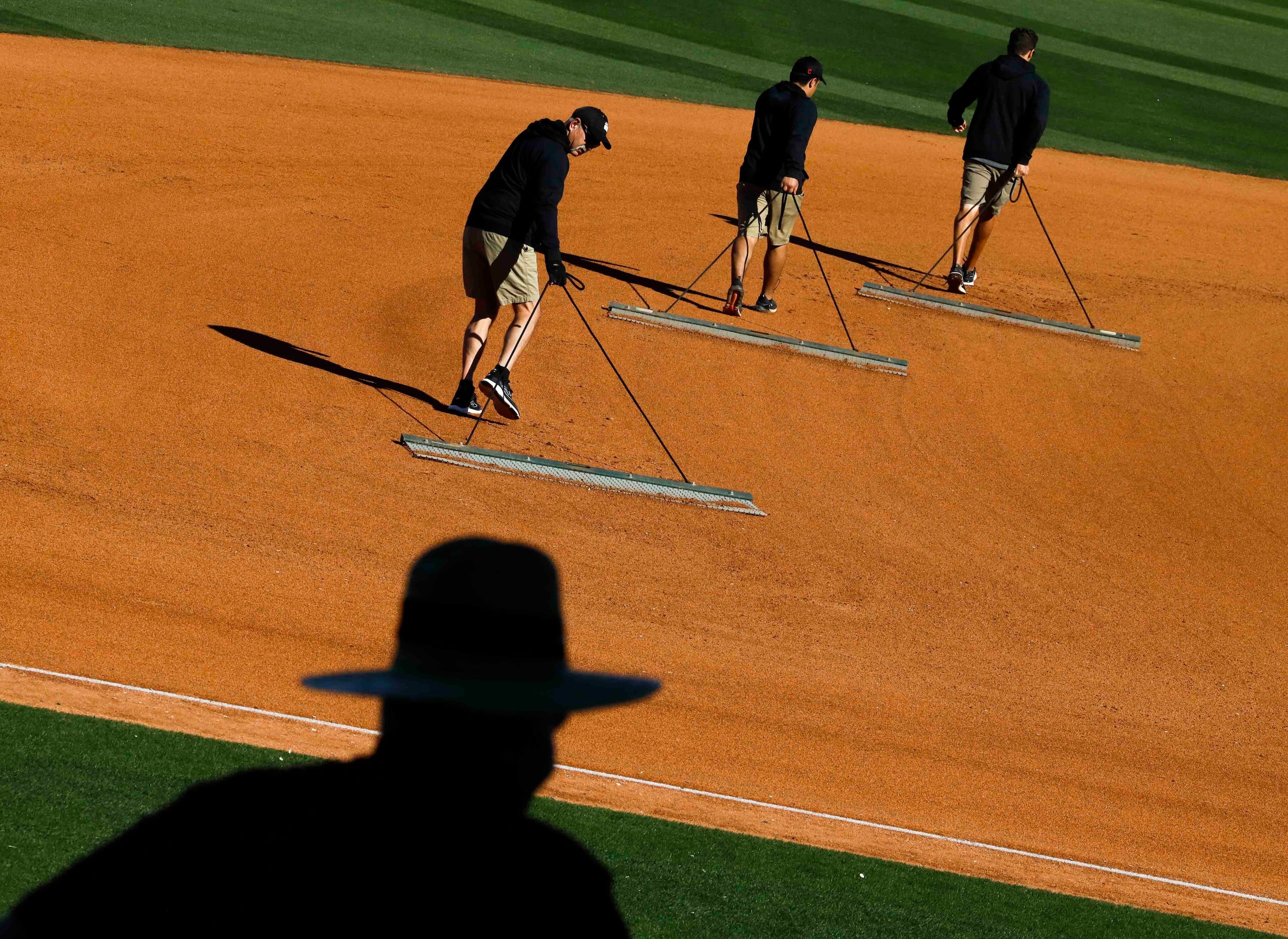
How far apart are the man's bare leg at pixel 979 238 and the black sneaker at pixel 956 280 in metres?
0.21

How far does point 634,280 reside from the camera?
13.0m

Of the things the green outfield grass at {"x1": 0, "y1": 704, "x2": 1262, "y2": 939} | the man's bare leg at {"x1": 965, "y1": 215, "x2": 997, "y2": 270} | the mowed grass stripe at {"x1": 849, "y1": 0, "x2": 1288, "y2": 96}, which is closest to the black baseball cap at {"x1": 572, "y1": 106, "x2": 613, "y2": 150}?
the green outfield grass at {"x1": 0, "y1": 704, "x2": 1262, "y2": 939}

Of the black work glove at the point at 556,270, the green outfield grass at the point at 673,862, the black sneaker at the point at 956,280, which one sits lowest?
the green outfield grass at the point at 673,862

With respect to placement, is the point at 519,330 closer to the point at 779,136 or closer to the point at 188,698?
the point at 779,136

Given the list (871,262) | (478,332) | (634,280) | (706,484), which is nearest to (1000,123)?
(871,262)

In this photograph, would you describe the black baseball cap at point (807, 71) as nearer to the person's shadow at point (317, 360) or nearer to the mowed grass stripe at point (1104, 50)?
the person's shadow at point (317, 360)

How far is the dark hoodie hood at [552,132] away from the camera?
8.81 metres

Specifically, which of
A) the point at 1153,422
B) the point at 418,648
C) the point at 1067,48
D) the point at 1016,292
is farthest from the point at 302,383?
the point at 1067,48

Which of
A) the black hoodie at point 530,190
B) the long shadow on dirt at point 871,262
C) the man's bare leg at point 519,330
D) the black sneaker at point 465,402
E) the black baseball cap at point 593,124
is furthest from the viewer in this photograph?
the long shadow on dirt at point 871,262

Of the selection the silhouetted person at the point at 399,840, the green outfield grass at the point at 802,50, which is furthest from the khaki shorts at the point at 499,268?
the green outfield grass at the point at 802,50

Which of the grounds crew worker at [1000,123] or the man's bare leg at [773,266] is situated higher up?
the grounds crew worker at [1000,123]

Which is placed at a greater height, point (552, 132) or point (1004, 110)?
point (1004, 110)

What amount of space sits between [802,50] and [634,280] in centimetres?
1246

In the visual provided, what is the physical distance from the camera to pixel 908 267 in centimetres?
1462
